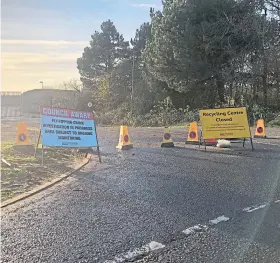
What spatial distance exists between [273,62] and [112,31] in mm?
31561

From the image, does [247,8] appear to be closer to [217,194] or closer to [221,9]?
[221,9]

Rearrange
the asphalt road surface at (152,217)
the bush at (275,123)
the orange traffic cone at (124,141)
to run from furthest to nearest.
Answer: the bush at (275,123)
the orange traffic cone at (124,141)
the asphalt road surface at (152,217)

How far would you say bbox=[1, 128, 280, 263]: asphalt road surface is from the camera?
3.84 meters

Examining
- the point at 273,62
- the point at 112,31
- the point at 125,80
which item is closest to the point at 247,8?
the point at 273,62

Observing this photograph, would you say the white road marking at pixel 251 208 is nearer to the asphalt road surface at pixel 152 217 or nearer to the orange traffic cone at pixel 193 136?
the asphalt road surface at pixel 152 217

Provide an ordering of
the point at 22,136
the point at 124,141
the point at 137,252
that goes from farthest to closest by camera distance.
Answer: the point at 124,141 < the point at 22,136 < the point at 137,252

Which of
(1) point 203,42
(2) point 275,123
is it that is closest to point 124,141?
(2) point 275,123

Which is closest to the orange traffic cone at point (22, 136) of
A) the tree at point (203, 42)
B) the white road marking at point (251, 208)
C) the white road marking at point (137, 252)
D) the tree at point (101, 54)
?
the white road marking at point (251, 208)

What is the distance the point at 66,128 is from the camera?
9.56m

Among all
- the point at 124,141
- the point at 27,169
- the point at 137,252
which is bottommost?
the point at 137,252

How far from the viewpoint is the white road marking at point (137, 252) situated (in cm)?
368

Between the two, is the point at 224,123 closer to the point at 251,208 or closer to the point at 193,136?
the point at 193,136

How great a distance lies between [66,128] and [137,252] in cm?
615

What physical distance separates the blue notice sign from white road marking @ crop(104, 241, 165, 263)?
5582 millimetres
